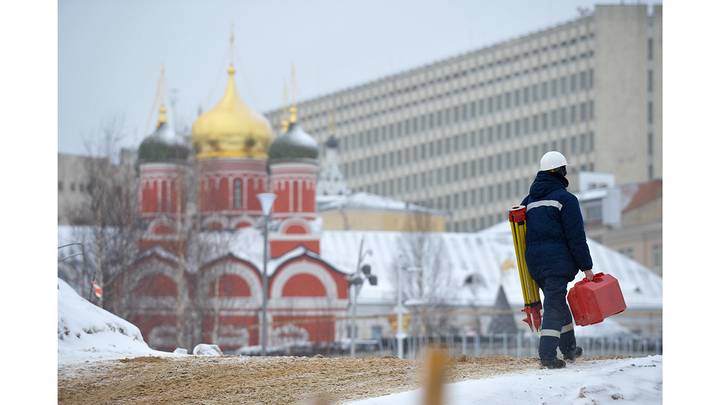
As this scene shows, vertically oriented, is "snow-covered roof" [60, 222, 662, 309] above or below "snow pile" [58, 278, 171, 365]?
below

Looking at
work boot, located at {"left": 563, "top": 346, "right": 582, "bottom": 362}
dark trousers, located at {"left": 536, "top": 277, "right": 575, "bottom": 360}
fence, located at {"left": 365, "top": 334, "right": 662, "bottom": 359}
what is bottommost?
fence, located at {"left": 365, "top": 334, "right": 662, "bottom": 359}

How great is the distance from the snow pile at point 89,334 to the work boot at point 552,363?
339 cm

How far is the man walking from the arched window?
48.2m

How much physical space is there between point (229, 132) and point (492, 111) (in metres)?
22.0

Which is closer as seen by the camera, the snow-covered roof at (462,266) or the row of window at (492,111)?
the snow-covered roof at (462,266)

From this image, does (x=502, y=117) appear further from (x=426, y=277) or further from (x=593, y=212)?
(x=426, y=277)

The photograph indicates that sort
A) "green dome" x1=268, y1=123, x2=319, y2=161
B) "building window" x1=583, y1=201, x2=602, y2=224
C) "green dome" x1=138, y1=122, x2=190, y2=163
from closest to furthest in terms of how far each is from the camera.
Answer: "green dome" x1=138, y1=122, x2=190, y2=163 < "green dome" x1=268, y1=123, x2=319, y2=161 < "building window" x1=583, y1=201, x2=602, y2=224

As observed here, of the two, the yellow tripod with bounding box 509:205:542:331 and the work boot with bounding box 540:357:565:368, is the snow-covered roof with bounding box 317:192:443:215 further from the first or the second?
the work boot with bounding box 540:357:565:368

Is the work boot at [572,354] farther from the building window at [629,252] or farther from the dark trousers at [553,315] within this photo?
the building window at [629,252]

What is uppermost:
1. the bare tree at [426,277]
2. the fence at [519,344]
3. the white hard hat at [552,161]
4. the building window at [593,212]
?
the white hard hat at [552,161]

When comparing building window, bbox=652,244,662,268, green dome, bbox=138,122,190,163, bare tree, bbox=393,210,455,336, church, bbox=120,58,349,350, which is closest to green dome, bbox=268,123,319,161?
church, bbox=120,58,349,350

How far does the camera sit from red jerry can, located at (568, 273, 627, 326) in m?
10.5

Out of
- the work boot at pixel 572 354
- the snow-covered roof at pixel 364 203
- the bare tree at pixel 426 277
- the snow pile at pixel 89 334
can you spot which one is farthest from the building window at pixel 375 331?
the work boot at pixel 572 354

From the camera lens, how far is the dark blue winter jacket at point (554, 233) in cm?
1052
